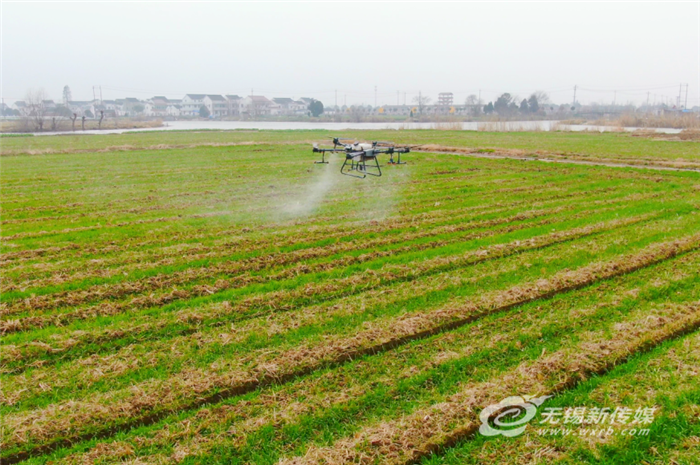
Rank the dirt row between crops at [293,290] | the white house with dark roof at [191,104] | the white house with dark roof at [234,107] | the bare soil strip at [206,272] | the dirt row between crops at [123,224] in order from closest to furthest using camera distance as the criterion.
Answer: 1. the dirt row between crops at [293,290]
2. the bare soil strip at [206,272]
3. the dirt row between crops at [123,224]
4. the white house with dark roof at [234,107]
5. the white house with dark roof at [191,104]

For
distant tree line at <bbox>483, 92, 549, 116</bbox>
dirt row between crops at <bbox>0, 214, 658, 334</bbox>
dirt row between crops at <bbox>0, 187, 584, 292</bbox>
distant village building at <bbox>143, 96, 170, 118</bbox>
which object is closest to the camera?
dirt row between crops at <bbox>0, 214, 658, 334</bbox>

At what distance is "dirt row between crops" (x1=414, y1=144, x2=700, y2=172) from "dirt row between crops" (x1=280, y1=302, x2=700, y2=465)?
46.4ft

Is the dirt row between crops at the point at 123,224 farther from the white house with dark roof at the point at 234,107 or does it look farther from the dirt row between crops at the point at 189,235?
the white house with dark roof at the point at 234,107

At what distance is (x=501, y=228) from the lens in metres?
12.5

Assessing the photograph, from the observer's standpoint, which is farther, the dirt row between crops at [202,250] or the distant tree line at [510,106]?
the distant tree line at [510,106]

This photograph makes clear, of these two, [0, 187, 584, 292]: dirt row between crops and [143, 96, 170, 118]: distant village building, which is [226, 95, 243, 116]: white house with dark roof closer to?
[143, 96, 170, 118]: distant village building

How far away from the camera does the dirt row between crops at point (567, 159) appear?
24641 millimetres

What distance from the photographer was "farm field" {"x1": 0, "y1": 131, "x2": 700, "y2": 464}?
4793 mm

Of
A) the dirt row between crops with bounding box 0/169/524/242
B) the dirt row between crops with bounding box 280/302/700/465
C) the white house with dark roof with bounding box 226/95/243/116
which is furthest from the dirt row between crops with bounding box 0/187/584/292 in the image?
the white house with dark roof with bounding box 226/95/243/116

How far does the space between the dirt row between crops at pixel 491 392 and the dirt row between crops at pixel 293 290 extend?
10.9ft

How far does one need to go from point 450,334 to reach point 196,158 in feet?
92.7

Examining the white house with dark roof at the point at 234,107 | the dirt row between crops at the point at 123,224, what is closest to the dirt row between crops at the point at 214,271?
the dirt row between crops at the point at 123,224

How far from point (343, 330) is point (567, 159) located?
25558 millimetres

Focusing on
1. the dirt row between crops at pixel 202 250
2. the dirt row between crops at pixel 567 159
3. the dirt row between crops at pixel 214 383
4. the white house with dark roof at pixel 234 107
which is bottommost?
the dirt row between crops at pixel 214 383
